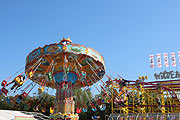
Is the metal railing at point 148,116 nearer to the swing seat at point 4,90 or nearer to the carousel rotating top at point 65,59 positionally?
the carousel rotating top at point 65,59

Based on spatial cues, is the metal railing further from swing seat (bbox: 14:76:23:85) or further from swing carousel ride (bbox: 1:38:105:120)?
swing seat (bbox: 14:76:23:85)

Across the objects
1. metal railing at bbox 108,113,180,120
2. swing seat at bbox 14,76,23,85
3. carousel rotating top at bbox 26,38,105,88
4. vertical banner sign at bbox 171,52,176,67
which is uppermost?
vertical banner sign at bbox 171,52,176,67

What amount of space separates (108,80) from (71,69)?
363 cm

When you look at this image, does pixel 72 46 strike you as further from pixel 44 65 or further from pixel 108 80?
pixel 108 80

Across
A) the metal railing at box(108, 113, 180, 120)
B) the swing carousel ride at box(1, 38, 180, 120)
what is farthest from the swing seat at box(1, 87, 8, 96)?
the metal railing at box(108, 113, 180, 120)

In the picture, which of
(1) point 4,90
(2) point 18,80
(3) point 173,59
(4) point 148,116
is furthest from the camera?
(3) point 173,59

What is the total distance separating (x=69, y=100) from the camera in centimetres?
1543

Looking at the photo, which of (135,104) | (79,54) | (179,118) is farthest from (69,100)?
(179,118)

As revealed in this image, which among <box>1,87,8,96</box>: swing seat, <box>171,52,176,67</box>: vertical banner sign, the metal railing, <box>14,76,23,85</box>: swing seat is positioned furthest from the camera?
<box>171,52,176,67</box>: vertical banner sign

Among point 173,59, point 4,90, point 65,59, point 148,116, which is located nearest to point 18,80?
point 4,90

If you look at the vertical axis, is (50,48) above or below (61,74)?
above

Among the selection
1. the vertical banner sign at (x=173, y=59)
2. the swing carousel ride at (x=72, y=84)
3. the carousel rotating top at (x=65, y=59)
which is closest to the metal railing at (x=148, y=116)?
the swing carousel ride at (x=72, y=84)

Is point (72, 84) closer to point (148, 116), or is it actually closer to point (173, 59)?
point (148, 116)

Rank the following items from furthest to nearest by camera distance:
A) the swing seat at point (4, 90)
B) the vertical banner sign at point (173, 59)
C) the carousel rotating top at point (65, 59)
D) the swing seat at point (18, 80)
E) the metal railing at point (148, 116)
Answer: the vertical banner sign at point (173, 59) → the carousel rotating top at point (65, 59) → the metal railing at point (148, 116) → the swing seat at point (4, 90) → the swing seat at point (18, 80)
